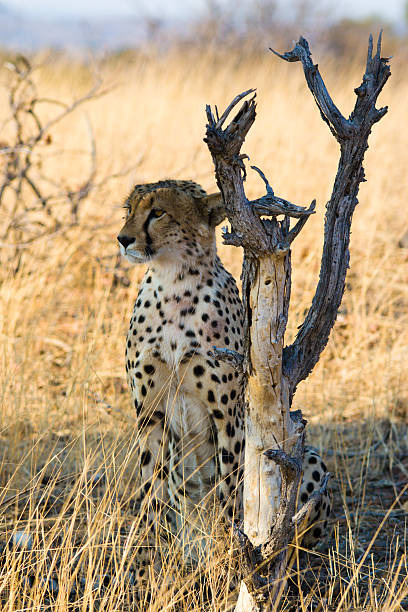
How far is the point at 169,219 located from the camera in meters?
2.47

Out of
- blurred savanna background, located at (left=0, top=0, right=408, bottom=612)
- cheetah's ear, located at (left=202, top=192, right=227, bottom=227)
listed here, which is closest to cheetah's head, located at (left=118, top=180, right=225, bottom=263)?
cheetah's ear, located at (left=202, top=192, right=227, bottom=227)

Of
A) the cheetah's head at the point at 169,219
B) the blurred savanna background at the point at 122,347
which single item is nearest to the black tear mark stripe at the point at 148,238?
the cheetah's head at the point at 169,219

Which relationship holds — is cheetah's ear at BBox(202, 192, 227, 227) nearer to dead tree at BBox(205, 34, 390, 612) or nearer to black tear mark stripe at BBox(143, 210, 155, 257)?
black tear mark stripe at BBox(143, 210, 155, 257)

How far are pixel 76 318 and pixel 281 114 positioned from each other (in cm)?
407

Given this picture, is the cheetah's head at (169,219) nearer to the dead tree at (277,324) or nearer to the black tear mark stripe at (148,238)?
the black tear mark stripe at (148,238)

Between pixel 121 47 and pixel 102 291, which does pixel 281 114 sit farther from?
pixel 121 47

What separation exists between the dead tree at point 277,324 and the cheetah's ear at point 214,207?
58cm

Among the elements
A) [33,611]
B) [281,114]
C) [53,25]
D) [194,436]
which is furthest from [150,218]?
[53,25]

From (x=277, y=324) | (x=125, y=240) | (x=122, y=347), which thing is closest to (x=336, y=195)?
(x=277, y=324)

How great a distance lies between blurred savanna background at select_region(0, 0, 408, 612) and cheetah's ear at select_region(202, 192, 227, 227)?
71 cm

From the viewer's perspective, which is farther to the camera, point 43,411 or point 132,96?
point 132,96

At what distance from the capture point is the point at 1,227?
15.6 feet

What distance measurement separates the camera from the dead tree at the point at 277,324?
5.70ft

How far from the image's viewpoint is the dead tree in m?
1.74
